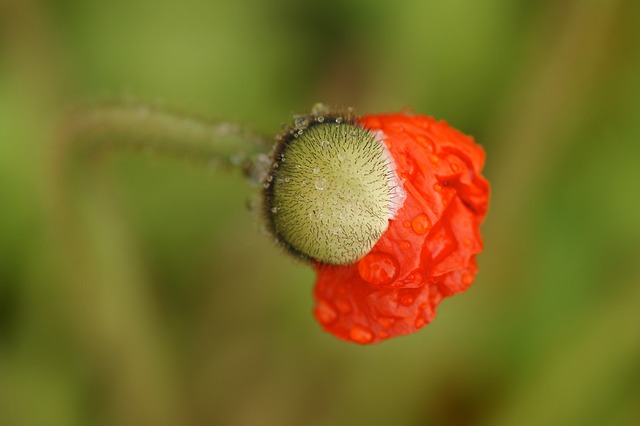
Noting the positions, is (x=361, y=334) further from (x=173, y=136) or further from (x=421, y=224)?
(x=173, y=136)

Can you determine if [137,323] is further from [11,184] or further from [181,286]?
[11,184]

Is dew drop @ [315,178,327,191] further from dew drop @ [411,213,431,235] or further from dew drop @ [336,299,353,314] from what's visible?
dew drop @ [336,299,353,314]

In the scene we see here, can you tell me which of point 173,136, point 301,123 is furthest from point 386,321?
point 173,136

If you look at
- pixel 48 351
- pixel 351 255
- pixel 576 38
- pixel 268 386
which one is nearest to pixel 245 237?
pixel 268 386

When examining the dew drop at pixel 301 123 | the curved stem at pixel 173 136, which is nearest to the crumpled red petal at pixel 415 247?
the dew drop at pixel 301 123

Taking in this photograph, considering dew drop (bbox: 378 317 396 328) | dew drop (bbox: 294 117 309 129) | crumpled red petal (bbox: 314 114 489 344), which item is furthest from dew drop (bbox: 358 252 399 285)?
dew drop (bbox: 294 117 309 129)

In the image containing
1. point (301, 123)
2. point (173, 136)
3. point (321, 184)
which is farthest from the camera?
point (173, 136)
